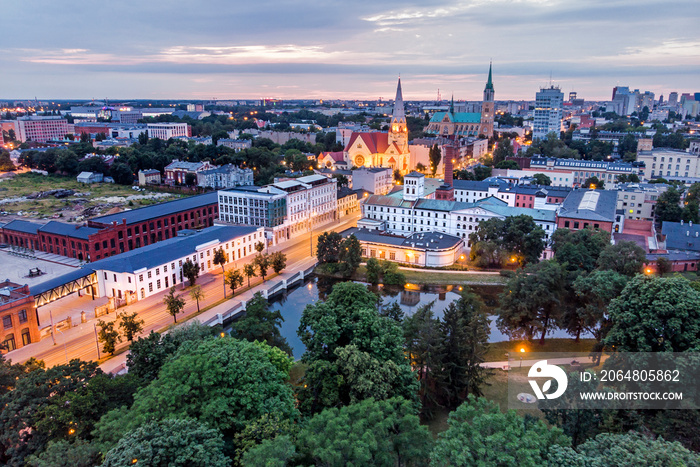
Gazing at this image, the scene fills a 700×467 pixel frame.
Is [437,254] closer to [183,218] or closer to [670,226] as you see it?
[670,226]

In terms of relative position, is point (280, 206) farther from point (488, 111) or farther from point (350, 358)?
point (488, 111)

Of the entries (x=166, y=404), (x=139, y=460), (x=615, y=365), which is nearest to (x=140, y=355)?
(x=166, y=404)

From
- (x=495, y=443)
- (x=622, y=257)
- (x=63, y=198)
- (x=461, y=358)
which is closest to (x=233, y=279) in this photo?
(x=461, y=358)

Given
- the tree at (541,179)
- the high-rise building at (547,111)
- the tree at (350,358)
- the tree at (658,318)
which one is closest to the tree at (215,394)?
the tree at (350,358)

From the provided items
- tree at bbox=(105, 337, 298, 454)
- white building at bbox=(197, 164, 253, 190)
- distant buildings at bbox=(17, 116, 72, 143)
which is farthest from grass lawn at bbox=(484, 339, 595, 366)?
distant buildings at bbox=(17, 116, 72, 143)

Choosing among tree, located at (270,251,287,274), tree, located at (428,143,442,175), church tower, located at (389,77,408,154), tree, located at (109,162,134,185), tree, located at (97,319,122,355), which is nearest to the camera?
tree, located at (97,319,122,355)

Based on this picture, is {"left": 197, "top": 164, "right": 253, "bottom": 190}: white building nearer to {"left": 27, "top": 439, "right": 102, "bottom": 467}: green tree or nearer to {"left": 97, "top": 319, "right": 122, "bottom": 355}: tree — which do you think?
{"left": 97, "top": 319, "right": 122, "bottom": 355}: tree

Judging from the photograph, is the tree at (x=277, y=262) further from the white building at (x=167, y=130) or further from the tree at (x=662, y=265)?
the white building at (x=167, y=130)
